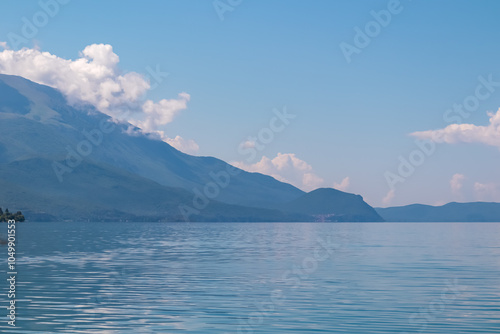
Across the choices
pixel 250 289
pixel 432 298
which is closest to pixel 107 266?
pixel 250 289

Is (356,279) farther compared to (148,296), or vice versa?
(356,279)

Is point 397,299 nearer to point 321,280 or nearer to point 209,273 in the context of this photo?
point 321,280

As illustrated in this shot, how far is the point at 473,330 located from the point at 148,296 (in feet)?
89.8

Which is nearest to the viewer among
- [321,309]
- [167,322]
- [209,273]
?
[167,322]

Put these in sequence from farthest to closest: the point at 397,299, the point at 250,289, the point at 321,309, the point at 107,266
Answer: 1. the point at 107,266
2. the point at 250,289
3. the point at 397,299
4. the point at 321,309

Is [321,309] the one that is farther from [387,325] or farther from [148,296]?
[148,296]

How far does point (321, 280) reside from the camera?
69.0 m

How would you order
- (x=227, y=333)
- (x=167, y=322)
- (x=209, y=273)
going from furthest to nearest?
(x=209, y=273), (x=167, y=322), (x=227, y=333)

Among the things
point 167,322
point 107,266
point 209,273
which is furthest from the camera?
point 107,266

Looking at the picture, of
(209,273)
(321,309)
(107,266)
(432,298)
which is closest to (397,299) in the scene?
(432,298)

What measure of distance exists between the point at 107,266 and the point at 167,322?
43.8 m

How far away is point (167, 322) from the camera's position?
4388cm

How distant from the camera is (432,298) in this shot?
184 ft

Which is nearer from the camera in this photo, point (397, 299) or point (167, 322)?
point (167, 322)
